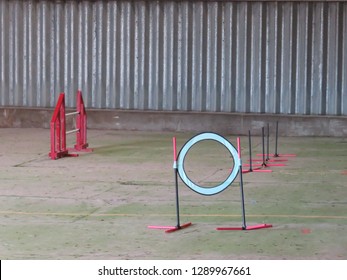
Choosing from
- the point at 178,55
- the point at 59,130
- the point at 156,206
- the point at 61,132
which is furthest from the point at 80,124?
the point at 156,206

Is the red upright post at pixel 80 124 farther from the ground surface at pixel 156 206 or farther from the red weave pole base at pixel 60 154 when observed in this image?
the red weave pole base at pixel 60 154

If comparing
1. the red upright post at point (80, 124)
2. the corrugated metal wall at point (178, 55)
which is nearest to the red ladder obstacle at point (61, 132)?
the red upright post at point (80, 124)

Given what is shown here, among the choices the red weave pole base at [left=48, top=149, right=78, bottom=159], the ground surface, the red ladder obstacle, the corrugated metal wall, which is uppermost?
the corrugated metal wall

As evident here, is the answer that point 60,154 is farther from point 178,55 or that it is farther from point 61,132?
point 178,55

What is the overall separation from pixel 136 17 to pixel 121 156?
22.4ft

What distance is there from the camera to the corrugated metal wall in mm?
23531

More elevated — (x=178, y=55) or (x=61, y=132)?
(x=178, y=55)

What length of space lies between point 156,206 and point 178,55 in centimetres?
1205

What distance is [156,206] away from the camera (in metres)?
12.7

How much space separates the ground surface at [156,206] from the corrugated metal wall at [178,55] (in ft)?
12.2

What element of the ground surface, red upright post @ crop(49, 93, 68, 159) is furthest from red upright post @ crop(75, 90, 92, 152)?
red upright post @ crop(49, 93, 68, 159)

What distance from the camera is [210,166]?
56.2ft

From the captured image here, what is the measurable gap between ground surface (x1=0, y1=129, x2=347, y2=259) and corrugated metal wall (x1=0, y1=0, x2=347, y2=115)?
372 centimetres

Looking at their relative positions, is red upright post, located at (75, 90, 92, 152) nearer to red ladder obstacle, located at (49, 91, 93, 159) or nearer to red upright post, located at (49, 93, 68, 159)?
red ladder obstacle, located at (49, 91, 93, 159)
